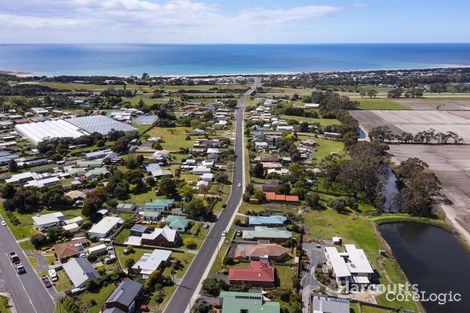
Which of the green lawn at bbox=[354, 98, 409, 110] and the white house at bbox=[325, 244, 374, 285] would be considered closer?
the white house at bbox=[325, 244, 374, 285]

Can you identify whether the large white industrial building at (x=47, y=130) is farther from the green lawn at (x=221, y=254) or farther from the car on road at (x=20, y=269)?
the green lawn at (x=221, y=254)

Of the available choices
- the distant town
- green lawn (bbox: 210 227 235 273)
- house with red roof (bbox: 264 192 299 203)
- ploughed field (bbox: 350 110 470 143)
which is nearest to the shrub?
the distant town

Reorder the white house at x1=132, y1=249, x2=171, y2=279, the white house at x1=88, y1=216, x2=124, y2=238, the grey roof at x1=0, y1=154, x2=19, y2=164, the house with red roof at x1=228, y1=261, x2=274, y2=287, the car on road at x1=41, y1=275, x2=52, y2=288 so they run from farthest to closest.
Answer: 1. the grey roof at x1=0, y1=154, x2=19, y2=164
2. the white house at x1=88, y1=216, x2=124, y2=238
3. the white house at x1=132, y1=249, x2=171, y2=279
4. the house with red roof at x1=228, y1=261, x2=274, y2=287
5. the car on road at x1=41, y1=275, x2=52, y2=288

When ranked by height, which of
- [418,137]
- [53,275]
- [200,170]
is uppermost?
[418,137]

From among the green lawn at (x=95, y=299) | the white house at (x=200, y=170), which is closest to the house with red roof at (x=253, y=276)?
the green lawn at (x=95, y=299)

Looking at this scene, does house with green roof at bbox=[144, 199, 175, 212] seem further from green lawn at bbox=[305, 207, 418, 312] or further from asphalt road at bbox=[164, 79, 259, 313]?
green lawn at bbox=[305, 207, 418, 312]

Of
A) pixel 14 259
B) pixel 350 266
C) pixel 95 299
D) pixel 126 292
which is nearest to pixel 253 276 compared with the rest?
pixel 350 266

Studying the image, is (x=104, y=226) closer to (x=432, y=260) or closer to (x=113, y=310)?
(x=113, y=310)

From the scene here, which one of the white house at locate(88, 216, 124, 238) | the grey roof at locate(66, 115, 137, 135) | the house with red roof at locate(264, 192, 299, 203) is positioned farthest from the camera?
the grey roof at locate(66, 115, 137, 135)
